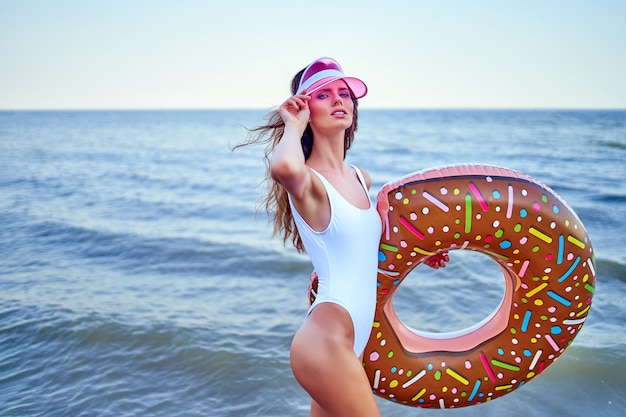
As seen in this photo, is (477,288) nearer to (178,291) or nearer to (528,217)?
(178,291)

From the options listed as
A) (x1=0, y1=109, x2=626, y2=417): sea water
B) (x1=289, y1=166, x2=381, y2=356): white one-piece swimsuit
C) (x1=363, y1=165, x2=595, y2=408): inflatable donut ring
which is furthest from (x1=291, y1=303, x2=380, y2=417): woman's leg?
(x1=0, y1=109, x2=626, y2=417): sea water

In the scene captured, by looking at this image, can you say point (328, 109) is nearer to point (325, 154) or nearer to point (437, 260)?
point (325, 154)

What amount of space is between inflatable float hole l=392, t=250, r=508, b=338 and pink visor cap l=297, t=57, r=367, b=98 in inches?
107

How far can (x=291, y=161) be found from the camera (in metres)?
2.08

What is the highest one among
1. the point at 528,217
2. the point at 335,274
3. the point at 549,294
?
the point at 528,217

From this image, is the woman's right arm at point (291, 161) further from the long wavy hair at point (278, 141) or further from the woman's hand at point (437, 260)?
the woman's hand at point (437, 260)

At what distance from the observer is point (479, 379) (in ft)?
9.34

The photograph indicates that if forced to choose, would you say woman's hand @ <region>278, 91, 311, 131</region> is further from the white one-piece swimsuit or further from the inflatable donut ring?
the inflatable donut ring

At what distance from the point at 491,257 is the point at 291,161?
1169mm

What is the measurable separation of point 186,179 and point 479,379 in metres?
12.8

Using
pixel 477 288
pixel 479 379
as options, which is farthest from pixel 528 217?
pixel 477 288

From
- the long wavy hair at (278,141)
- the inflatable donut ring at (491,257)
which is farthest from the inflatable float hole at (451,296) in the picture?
the long wavy hair at (278,141)

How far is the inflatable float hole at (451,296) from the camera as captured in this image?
202 inches

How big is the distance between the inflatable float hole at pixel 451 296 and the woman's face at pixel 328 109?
2736 mm
